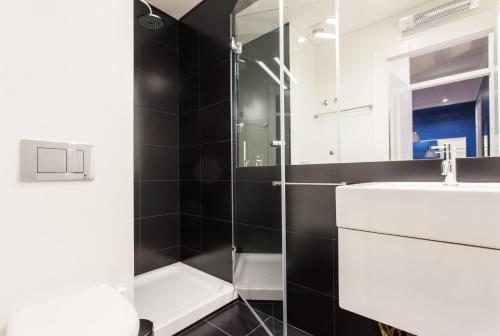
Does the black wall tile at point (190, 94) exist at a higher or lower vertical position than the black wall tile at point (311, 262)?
higher

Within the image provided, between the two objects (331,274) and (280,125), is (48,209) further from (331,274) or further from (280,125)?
(331,274)

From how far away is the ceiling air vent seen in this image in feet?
3.40

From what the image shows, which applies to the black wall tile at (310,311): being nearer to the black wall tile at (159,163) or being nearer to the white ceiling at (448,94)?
the white ceiling at (448,94)

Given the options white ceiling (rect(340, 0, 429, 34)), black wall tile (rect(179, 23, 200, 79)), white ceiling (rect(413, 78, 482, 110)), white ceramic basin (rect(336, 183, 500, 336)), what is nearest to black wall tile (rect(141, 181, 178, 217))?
black wall tile (rect(179, 23, 200, 79))

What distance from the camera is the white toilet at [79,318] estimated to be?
583 mm

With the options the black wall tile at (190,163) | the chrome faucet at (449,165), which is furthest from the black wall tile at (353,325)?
the black wall tile at (190,163)

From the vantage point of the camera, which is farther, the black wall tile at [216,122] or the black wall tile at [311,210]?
the black wall tile at [216,122]

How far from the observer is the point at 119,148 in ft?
3.08

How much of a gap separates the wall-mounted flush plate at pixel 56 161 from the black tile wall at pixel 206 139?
114cm

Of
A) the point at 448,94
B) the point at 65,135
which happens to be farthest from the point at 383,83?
the point at 65,135

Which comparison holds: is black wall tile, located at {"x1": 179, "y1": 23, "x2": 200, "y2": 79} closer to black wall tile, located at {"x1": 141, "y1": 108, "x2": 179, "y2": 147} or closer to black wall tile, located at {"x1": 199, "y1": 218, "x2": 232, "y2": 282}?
black wall tile, located at {"x1": 141, "y1": 108, "x2": 179, "y2": 147}

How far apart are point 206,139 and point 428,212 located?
1.70 meters

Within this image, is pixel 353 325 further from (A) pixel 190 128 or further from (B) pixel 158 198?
(A) pixel 190 128

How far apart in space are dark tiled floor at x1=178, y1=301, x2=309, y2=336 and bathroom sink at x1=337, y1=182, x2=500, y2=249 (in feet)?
3.19
